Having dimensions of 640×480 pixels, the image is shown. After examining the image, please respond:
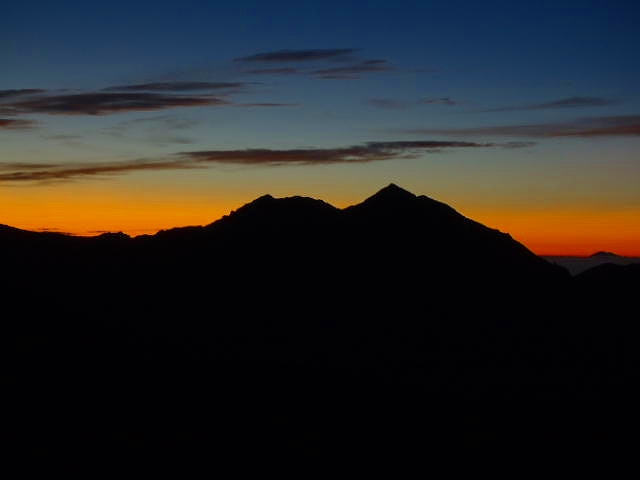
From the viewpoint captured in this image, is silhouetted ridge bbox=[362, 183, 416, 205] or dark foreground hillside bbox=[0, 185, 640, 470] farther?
silhouetted ridge bbox=[362, 183, 416, 205]

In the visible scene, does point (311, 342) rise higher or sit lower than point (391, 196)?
lower

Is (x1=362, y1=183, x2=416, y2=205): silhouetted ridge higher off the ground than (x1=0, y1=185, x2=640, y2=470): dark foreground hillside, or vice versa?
(x1=362, y1=183, x2=416, y2=205): silhouetted ridge

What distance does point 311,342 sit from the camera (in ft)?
267

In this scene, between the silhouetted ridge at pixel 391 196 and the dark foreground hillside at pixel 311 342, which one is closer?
the dark foreground hillside at pixel 311 342

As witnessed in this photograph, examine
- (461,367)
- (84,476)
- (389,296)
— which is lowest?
(84,476)

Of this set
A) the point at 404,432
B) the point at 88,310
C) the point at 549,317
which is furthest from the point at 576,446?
the point at 88,310

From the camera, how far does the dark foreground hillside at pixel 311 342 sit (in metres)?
68.8

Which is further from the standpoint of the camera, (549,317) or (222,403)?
(549,317)

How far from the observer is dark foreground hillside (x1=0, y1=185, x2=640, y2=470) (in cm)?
6881

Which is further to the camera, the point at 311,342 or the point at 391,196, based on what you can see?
the point at 391,196

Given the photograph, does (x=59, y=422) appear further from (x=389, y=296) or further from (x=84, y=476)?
(x=389, y=296)

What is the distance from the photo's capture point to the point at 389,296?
3433 inches

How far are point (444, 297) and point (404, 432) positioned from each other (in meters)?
20.6

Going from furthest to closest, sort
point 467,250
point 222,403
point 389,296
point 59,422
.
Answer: point 467,250, point 389,296, point 222,403, point 59,422
